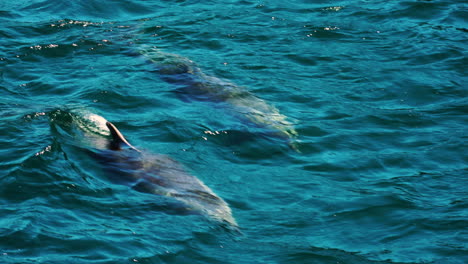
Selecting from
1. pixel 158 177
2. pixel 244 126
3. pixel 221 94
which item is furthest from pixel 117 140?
pixel 221 94

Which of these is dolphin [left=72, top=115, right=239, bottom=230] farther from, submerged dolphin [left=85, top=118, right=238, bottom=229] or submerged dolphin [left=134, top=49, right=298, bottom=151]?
submerged dolphin [left=134, top=49, right=298, bottom=151]

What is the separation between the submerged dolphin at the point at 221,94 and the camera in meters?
10.8

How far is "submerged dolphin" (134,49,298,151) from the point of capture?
10.8 metres

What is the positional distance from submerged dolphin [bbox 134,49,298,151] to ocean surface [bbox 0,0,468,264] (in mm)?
35

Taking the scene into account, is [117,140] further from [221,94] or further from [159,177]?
[221,94]

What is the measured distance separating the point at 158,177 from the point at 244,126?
2.20 meters

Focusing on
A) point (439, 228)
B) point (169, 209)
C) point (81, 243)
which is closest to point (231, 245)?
point (169, 209)

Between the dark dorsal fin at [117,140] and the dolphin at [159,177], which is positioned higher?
the dark dorsal fin at [117,140]

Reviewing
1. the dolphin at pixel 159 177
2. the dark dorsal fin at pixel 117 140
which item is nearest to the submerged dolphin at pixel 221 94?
the dolphin at pixel 159 177

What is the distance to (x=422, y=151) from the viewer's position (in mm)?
10172

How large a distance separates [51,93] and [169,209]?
4.53m

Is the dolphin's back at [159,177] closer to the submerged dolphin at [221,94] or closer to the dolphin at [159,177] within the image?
the dolphin at [159,177]

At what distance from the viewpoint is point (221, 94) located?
11.6m

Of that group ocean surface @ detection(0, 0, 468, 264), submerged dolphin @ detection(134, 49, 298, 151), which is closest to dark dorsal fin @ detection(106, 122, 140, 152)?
ocean surface @ detection(0, 0, 468, 264)
